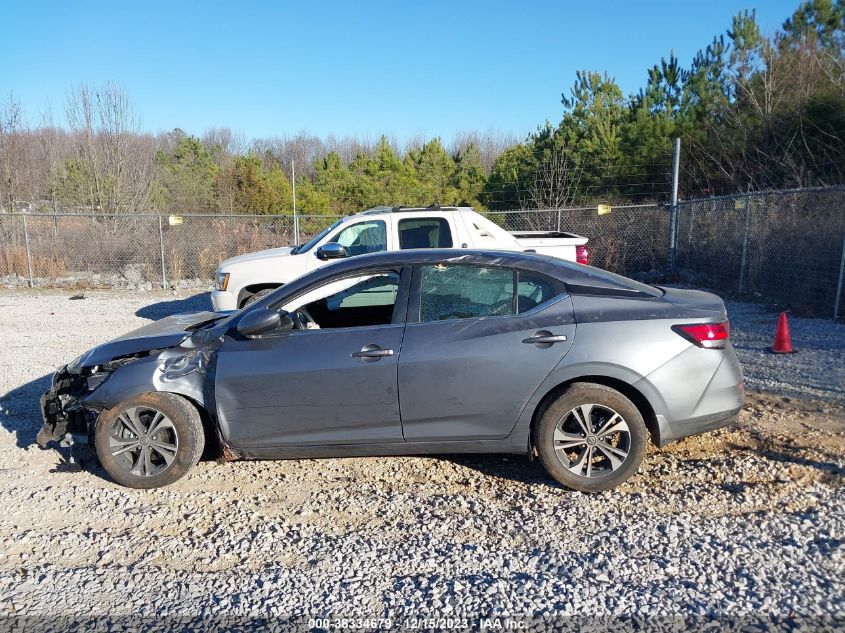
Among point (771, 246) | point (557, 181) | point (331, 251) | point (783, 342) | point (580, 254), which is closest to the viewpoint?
point (783, 342)

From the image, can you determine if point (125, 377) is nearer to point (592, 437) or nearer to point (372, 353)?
point (372, 353)

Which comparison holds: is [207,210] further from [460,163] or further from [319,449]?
[319,449]

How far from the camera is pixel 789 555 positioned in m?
3.49

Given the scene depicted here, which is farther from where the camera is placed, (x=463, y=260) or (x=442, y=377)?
(x=463, y=260)

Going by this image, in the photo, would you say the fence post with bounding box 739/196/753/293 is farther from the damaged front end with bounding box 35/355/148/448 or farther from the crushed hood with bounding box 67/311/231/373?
the damaged front end with bounding box 35/355/148/448

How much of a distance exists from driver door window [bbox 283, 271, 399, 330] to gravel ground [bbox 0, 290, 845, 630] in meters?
1.14

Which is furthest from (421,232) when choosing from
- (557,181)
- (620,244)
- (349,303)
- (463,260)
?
(557,181)

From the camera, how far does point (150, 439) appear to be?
4633 mm

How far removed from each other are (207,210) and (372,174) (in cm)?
849

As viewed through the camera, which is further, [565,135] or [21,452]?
[565,135]

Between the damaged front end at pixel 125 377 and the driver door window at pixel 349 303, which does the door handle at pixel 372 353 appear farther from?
the damaged front end at pixel 125 377

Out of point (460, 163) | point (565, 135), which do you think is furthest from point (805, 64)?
point (460, 163)

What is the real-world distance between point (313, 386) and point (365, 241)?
5.33 m

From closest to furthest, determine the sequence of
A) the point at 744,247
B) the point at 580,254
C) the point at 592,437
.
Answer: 1. the point at 592,437
2. the point at 580,254
3. the point at 744,247
